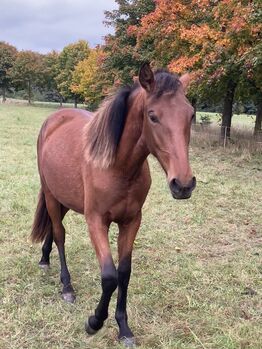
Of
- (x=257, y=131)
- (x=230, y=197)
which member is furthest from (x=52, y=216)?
(x=257, y=131)

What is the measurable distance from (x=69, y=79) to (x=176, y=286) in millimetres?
50771

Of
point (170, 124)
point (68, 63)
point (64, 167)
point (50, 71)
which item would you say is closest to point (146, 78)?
point (170, 124)

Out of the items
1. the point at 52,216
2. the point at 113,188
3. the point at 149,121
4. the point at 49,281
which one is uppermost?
the point at 149,121

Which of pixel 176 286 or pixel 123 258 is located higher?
pixel 123 258

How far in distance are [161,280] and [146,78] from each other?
2.35 m

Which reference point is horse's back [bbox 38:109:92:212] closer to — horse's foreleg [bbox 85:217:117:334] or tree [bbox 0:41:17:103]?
horse's foreleg [bbox 85:217:117:334]

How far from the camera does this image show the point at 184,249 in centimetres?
514

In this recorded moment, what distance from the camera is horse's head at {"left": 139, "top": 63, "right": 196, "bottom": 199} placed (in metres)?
2.34

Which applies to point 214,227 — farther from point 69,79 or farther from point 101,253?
point 69,79

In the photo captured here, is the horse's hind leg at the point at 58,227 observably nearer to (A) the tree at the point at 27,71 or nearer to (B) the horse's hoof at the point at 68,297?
(B) the horse's hoof at the point at 68,297

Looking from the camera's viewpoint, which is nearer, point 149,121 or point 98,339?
point 149,121

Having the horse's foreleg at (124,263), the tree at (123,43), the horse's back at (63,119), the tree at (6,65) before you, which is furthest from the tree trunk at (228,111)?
the tree at (6,65)

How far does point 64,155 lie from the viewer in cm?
390

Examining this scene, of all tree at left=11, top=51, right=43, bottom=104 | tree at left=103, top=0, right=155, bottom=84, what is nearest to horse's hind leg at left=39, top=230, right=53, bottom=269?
tree at left=103, top=0, right=155, bottom=84
